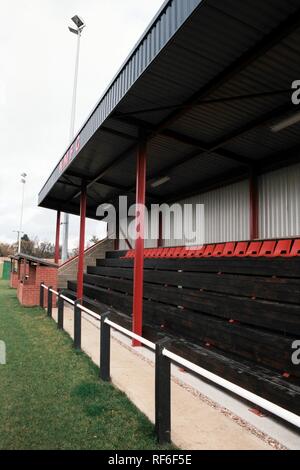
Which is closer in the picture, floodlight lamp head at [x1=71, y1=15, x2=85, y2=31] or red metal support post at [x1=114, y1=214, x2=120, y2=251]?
red metal support post at [x1=114, y1=214, x2=120, y2=251]

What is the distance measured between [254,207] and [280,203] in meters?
0.77

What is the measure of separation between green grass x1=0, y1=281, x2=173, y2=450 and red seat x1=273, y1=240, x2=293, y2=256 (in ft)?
11.2

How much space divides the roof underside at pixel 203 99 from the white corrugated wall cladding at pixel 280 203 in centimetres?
33

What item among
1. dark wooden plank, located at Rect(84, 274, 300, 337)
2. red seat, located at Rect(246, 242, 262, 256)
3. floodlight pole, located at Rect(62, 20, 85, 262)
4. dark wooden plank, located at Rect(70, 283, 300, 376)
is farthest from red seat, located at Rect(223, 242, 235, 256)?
floodlight pole, located at Rect(62, 20, 85, 262)

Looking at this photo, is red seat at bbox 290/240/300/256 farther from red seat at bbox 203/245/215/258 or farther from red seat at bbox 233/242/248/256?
red seat at bbox 203/245/215/258

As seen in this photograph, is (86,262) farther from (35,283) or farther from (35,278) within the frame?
(35,283)

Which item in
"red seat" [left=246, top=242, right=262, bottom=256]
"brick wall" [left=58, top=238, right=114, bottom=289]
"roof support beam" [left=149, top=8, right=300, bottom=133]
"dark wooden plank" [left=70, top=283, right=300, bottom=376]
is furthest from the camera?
"brick wall" [left=58, top=238, right=114, bottom=289]

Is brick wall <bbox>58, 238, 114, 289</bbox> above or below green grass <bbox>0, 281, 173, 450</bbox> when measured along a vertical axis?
above

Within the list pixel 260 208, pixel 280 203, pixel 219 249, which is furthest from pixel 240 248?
pixel 260 208

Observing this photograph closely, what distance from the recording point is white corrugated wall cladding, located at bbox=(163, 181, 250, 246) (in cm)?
1013

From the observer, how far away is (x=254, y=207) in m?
9.42

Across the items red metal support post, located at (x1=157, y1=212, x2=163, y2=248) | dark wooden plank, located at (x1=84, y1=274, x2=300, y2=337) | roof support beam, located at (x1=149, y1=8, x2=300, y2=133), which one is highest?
roof support beam, located at (x1=149, y1=8, x2=300, y2=133)

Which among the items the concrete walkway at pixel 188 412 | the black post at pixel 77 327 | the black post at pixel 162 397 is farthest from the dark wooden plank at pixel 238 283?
the black post at pixel 77 327
